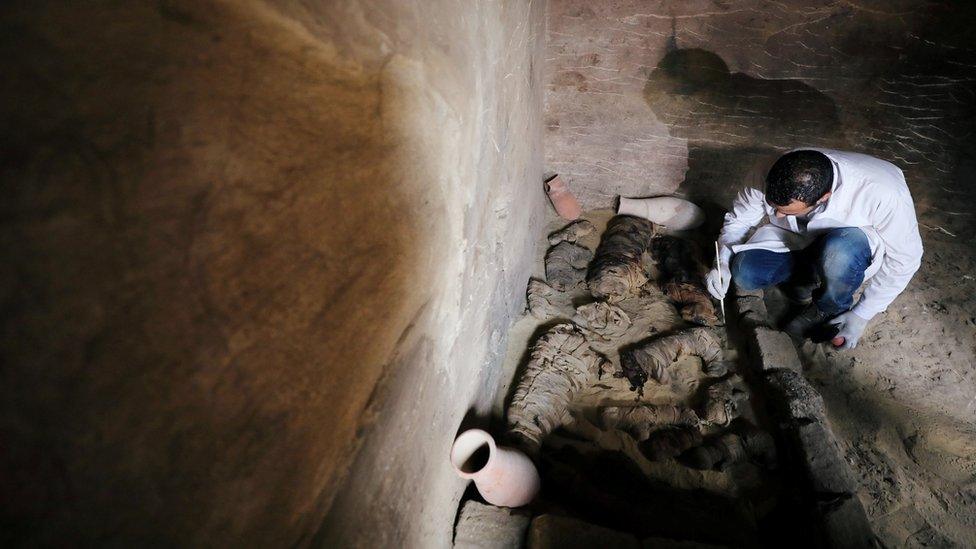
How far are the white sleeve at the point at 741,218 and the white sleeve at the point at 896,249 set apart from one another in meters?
0.77

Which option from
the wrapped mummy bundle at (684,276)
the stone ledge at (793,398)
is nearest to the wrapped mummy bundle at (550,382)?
the wrapped mummy bundle at (684,276)

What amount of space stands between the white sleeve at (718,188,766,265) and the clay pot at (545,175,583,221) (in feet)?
5.17

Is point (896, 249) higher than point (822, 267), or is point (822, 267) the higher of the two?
point (896, 249)

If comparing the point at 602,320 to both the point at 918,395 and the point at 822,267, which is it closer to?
the point at 822,267

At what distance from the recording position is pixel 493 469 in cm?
211

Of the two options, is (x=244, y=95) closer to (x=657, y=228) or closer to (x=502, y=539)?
(x=502, y=539)

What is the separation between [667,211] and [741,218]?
107cm

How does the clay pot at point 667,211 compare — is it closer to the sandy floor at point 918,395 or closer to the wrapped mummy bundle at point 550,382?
the sandy floor at point 918,395

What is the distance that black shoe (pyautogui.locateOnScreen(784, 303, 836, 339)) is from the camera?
3785mm

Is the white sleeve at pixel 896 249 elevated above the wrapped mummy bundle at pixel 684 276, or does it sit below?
above

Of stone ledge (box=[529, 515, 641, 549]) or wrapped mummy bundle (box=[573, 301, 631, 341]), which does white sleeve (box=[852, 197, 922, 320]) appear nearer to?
wrapped mummy bundle (box=[573, 301, 631, 341])

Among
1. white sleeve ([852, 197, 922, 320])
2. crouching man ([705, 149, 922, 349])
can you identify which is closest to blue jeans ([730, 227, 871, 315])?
crouching man ([705, 149, 922, 349])

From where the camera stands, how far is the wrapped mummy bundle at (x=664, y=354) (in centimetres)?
354

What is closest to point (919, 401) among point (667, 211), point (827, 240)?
point (827, 240)
